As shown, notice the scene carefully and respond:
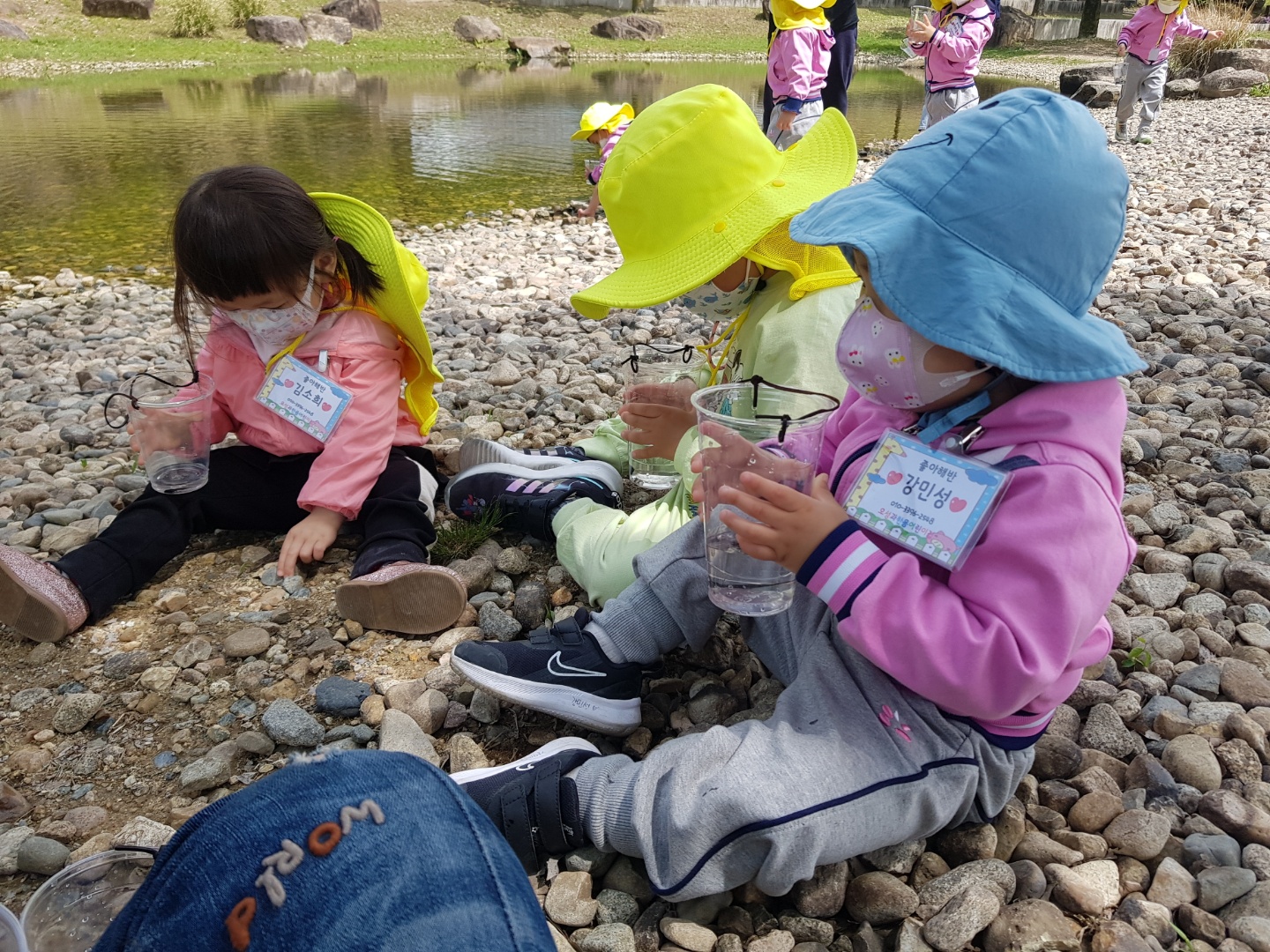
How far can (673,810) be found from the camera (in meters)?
1.49

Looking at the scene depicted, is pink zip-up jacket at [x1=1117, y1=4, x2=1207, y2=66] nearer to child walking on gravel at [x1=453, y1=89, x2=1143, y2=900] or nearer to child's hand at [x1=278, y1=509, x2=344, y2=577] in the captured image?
child walking on gravel at [x1=453, y1=89, x2=1143, y2=900]

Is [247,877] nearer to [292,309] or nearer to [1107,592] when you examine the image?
[1107,592]

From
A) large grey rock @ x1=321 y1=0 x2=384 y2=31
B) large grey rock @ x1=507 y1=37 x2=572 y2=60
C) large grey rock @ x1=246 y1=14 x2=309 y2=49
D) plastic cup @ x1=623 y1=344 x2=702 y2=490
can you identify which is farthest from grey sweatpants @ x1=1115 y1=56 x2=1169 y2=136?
large grey rock @ x1=321 y1=0 x2=384 y2=31

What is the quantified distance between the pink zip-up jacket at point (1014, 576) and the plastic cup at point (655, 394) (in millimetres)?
998

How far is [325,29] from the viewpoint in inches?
977

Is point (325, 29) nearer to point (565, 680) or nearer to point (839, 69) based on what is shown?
point (839, 69)

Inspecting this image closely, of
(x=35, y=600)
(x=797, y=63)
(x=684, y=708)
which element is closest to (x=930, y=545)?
(x=684, y=708)

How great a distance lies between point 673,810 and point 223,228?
1.80 m

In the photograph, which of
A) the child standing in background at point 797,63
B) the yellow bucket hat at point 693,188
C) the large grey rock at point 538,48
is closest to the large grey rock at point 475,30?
the large grey rock at point 538,48

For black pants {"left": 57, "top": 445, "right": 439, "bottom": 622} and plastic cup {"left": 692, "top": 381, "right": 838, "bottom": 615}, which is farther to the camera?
black pants {"left": 57, "top": 445, "right": 439, "bottom": 622}

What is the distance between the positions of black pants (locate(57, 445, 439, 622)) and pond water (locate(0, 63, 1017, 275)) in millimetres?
4239

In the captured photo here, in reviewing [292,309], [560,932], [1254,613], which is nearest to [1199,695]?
[1254,613]

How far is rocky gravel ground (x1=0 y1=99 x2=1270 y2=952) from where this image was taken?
153cm

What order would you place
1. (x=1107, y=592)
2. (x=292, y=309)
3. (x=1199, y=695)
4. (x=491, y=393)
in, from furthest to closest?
(x=491, y=393) < (x=292, y=309) < (x=1199, y=695) < (x=1107, y=592)
